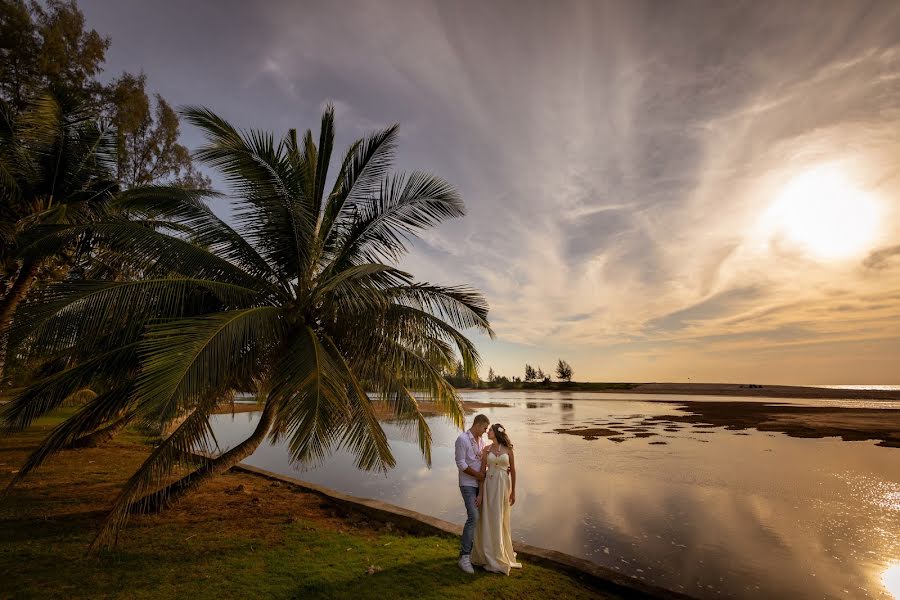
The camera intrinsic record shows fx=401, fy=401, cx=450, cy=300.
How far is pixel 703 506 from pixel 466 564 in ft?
26.5

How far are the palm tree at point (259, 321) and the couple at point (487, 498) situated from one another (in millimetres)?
1223

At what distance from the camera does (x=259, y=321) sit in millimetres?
5609

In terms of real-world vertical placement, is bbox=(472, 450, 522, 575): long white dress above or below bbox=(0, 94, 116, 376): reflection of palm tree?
below

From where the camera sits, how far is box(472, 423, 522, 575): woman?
5.71m

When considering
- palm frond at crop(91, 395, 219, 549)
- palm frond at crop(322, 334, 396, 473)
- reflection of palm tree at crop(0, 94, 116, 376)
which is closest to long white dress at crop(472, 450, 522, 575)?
palm frond at crop(322, 334, 396, 473)

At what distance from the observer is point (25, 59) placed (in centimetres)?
1199

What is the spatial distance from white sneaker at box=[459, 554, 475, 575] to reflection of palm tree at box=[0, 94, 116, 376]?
10.7 metres

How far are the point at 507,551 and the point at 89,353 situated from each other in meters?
7.43

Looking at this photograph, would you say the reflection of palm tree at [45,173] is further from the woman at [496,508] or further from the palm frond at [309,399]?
the woman at [496,508]

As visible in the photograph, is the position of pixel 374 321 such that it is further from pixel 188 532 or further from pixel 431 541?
pixel 188 532

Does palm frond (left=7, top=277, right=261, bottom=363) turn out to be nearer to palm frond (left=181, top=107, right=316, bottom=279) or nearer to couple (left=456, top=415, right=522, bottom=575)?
palm frond (left=181, top=107, right=316, bottom=279)

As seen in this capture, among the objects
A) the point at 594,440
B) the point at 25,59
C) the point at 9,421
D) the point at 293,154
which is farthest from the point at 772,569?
the point at 25,59

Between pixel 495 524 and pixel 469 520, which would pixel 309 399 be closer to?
pixel 469 520

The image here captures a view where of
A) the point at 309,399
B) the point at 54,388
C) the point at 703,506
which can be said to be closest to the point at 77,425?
the point at 54,388
